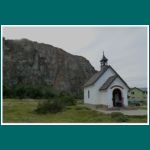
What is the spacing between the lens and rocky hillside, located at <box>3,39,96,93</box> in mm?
18359

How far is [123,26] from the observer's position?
57.7 ft

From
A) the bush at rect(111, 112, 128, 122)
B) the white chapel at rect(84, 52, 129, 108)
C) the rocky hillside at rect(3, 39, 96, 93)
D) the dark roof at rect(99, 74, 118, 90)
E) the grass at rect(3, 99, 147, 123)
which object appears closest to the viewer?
the grass at rect(3, 99, 147, 123)

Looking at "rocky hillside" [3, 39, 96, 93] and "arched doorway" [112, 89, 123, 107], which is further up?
"rocky hillside" [3, 39, 96, 93]

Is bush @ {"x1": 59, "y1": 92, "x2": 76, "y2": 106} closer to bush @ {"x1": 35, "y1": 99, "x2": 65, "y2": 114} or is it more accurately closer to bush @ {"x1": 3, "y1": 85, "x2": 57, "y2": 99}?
bush @ {"x1": 35, "y1": 99, "x2": 65, "y2": 114}

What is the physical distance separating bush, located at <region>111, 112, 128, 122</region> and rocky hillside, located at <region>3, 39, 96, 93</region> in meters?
2.19

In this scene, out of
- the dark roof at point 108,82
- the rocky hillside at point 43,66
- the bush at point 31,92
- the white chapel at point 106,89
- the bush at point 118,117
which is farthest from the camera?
the dark roof at point 108,82

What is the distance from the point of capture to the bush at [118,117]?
17.8 m

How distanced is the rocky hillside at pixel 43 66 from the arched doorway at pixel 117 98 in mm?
1560

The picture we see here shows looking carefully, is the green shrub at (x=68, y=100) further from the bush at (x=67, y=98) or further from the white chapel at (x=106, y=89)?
the white chapel at (x=106, y=89)

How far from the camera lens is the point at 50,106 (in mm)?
18531

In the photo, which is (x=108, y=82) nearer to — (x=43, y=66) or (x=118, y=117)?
(x=118, y=117)

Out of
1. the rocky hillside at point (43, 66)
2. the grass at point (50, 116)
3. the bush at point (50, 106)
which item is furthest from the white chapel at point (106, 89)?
the bush at point (50, 106)

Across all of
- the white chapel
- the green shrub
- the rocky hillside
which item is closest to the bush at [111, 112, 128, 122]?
the white chapel

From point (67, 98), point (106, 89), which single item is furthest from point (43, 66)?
point (106, 89)
